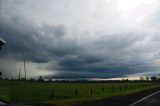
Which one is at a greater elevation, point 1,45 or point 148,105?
point 1,45

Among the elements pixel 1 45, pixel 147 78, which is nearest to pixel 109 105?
pixel 1 45

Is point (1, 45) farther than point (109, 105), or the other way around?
point (109, 105)

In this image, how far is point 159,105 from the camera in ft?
82.5

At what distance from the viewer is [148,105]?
25.0 m

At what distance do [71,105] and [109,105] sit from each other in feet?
10.5

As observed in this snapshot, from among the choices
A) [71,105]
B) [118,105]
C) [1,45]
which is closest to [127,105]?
[118,105]

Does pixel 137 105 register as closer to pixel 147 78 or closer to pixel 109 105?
pixel 109 105

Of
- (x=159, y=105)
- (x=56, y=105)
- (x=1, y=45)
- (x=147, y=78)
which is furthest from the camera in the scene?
(x=147, y=78)

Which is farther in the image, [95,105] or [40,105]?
[95,105]

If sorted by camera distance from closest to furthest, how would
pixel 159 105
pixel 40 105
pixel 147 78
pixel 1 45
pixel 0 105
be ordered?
1. pixel 0 105
2. pixel 1 45
3. pixel 40 105
4. pixel 159 105
5. pixel 147 78

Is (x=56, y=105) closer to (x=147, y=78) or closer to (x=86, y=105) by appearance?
(x=86, y=105)

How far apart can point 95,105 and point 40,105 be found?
4.74 meters

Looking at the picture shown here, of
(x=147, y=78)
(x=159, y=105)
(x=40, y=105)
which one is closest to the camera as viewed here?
(x=40, y=105)

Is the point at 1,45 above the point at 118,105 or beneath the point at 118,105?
above
